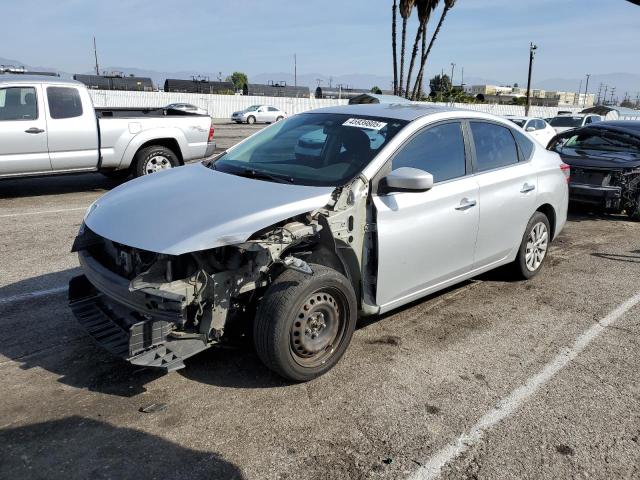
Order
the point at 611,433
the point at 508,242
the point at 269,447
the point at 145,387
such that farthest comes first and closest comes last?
1. the point at 508,242
2. the point at 145,387
3. the point at 611,433
4. the point at 269,447

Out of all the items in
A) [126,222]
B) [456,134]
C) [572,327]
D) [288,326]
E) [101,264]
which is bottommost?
[572,327]

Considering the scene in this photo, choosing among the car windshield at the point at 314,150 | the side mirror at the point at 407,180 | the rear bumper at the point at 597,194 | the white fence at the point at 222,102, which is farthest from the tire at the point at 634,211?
the white fence at the point at 222,102

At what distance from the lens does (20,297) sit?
470 centimetres

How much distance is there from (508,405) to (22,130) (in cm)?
802

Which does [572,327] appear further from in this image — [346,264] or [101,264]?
[101,264]

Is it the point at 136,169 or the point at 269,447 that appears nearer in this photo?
the point at 269,447

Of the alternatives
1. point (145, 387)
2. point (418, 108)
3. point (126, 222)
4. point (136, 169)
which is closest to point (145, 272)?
point (126, 222)

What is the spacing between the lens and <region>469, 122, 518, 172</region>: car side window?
468 centimetres

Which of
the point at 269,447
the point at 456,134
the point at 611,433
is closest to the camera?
the point at 269,447

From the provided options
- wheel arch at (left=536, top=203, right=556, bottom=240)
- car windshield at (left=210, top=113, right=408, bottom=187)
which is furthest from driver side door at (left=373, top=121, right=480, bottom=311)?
wheel arch at (left=536, top=203, right=556, bottom=240)

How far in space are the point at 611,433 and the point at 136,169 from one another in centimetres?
823

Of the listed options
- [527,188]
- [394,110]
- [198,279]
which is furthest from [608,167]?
[198,279]

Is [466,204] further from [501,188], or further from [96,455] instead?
[96,455]

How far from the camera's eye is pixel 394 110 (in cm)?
454
